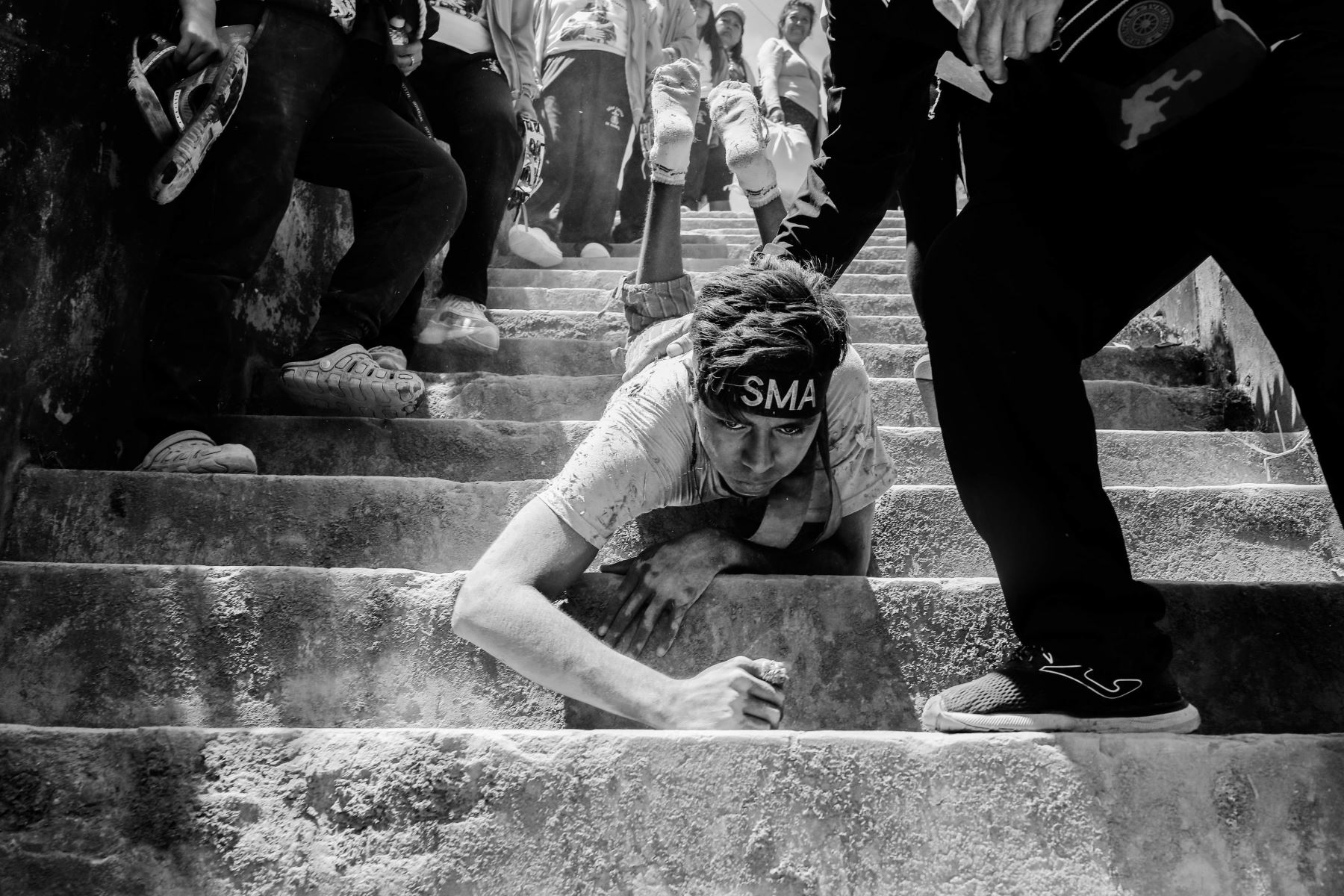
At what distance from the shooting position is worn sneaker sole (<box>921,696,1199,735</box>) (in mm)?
1481

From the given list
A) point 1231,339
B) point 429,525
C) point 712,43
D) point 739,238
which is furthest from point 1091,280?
point 712,43

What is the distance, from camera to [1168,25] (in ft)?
4.83

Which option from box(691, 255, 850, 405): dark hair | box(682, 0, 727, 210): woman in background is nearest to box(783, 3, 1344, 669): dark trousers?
box(691, 255, 850, 405): dark hair

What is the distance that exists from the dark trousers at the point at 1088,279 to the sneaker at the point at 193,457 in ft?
5.06

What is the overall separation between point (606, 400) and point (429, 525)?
0.92 m

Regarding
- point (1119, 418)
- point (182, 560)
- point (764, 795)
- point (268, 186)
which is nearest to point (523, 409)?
point (268, 186)

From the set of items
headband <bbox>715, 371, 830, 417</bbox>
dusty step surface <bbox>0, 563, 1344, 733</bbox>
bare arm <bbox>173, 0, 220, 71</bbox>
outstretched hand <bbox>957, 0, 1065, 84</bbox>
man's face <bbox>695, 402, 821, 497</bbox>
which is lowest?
dusty step surface <bbox>0, 563, 1344, 733</bbox>

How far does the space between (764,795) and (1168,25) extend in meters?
1.14

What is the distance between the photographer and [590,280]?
491 centimetres

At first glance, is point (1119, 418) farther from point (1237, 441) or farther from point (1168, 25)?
point (1168, 25)

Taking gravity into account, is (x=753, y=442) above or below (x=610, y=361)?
above

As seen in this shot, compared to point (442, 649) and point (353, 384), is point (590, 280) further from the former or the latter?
point (442, 649)

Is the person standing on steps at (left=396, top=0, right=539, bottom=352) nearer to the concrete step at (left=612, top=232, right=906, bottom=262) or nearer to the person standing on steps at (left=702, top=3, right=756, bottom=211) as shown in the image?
the concrete step at (left=612, top=232, right=906, bottom=262)

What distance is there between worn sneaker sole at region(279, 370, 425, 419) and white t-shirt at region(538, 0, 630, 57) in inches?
136
